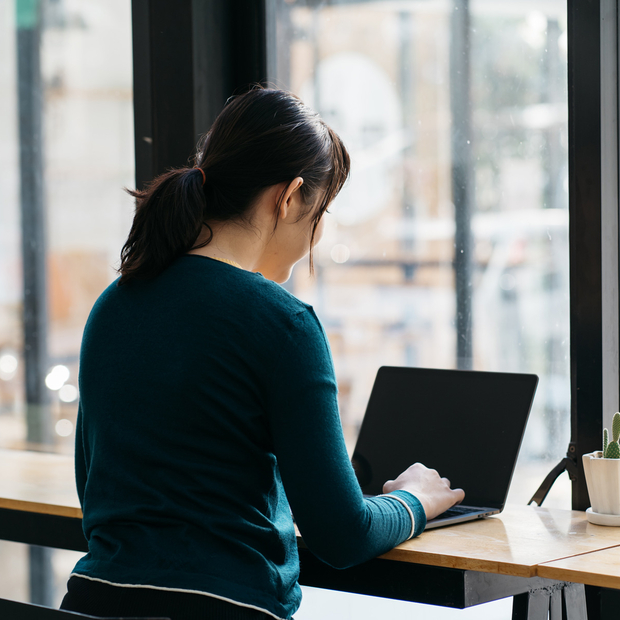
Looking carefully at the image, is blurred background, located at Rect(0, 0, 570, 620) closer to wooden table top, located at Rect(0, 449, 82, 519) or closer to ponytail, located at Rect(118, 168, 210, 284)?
wooden table top, located at Rect(0, 449, 82, 519)

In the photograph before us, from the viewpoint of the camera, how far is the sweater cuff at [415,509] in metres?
1.30

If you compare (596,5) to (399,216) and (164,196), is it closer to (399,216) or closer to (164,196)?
(399,216)

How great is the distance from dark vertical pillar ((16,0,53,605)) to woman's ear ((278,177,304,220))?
1723 mm

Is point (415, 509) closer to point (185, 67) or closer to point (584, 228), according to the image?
point (584, 228)

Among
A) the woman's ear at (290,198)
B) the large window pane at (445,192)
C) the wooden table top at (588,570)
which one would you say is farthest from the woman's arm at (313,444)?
the large window pane at (445,192)

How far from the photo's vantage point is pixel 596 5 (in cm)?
172

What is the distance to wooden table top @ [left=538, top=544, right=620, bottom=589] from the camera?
1.16 meters

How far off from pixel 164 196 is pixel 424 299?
101 cm

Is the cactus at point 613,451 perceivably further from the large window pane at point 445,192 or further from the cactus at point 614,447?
the large window pane at point 445,192

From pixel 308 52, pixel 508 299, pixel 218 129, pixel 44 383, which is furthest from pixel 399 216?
pixel 44 383

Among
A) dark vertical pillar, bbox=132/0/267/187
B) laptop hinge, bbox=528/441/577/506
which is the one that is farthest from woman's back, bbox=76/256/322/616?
dark vertical pillar, bbox=132/0/267/187

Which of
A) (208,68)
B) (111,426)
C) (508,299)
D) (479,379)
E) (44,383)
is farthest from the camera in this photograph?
(44,383)

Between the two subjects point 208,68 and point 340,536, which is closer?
point 340,536

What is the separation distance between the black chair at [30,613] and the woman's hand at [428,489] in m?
0.64
